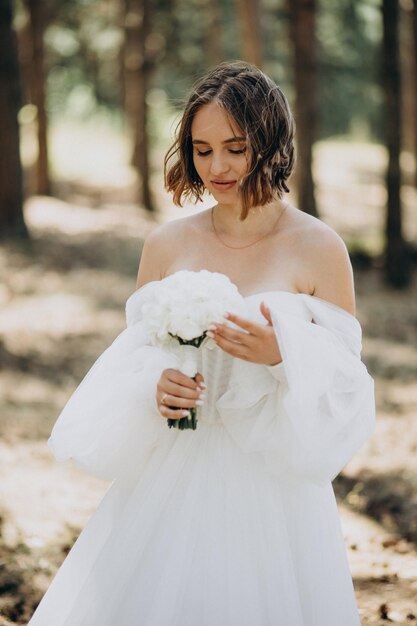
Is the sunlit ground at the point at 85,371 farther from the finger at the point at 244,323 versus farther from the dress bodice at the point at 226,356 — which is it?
the finger at the point at 244,323

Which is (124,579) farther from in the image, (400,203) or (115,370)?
(400,203)

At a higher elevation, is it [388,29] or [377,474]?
[388,29]

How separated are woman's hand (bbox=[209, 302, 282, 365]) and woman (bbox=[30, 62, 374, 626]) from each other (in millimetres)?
57

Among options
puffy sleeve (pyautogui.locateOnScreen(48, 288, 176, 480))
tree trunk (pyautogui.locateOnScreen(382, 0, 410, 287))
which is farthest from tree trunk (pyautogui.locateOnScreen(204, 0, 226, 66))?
puffy sleeve (pyautogui.locateOnScreen(48, 288, 176, 480))

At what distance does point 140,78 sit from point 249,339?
50.9 ft

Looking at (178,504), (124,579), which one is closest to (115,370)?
(178,504)

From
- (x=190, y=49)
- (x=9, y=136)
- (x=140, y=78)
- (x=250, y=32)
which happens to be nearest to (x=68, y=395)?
(x=9, y=136)

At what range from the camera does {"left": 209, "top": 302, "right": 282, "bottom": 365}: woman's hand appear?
8.00 ft

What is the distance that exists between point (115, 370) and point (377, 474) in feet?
13.3

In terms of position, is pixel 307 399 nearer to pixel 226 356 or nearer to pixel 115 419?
pixel 226 356

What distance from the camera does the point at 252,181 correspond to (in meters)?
2.76

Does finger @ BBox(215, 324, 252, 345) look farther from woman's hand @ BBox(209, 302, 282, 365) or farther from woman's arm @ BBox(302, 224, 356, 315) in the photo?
woman's arm @ BBox(302, 224, 356, 315)

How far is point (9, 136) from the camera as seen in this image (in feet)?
39.8

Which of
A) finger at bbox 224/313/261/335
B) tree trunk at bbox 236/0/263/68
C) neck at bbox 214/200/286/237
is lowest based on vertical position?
finger at bbox 224/313/261/335
